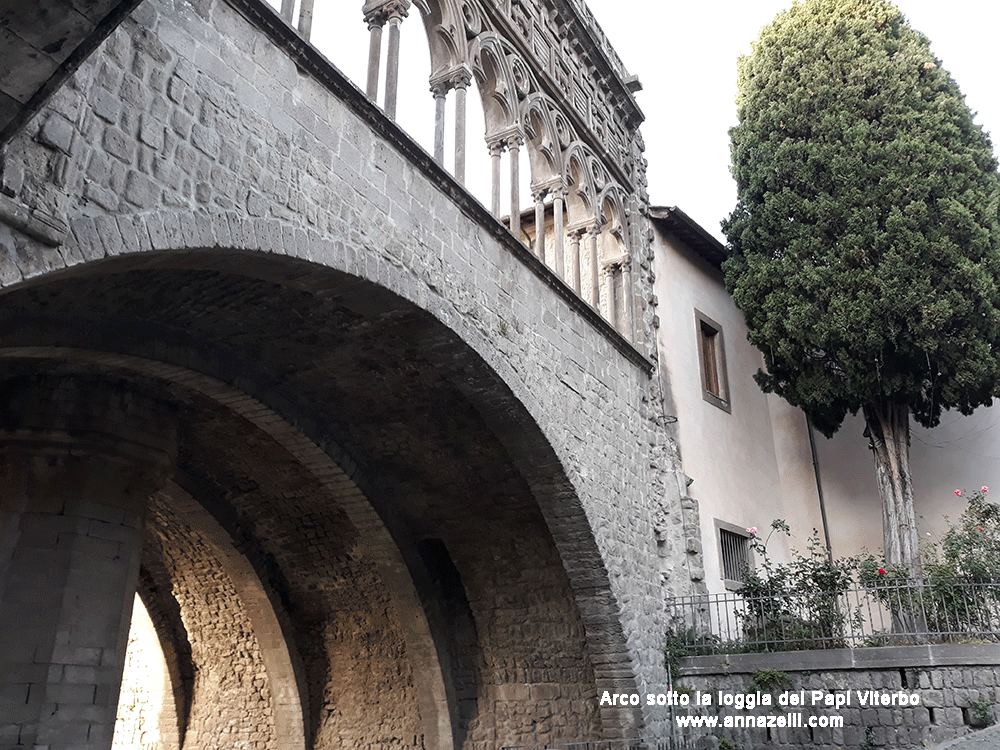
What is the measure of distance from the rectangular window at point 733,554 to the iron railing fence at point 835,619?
0.95 m

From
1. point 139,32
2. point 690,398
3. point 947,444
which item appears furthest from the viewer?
point 947,444

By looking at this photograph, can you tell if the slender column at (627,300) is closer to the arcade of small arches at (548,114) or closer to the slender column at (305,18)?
the arcade of small arches at (548,114)

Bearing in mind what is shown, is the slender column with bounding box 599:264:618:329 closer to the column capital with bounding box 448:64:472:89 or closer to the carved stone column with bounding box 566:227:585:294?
the carved stone column with bounding box 566:227:585:294

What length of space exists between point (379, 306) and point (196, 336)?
66.5 inches

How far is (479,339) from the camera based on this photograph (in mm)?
6840

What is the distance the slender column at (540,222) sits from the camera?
841 cm

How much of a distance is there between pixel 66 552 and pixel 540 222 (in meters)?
5.18

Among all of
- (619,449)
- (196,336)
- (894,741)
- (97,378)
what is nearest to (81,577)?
(97,378)

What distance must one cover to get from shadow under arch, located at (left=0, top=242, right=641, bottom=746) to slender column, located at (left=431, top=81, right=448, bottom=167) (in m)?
1.50

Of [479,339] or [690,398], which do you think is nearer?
[479,339]

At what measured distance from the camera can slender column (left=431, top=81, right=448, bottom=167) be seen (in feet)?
22.9

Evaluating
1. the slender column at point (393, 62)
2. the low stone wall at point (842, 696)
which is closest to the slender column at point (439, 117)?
the slender column at point (393, 62)

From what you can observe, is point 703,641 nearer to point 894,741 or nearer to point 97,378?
point 894,741

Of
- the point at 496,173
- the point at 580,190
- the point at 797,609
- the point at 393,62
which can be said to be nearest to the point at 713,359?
the point at 580,190
